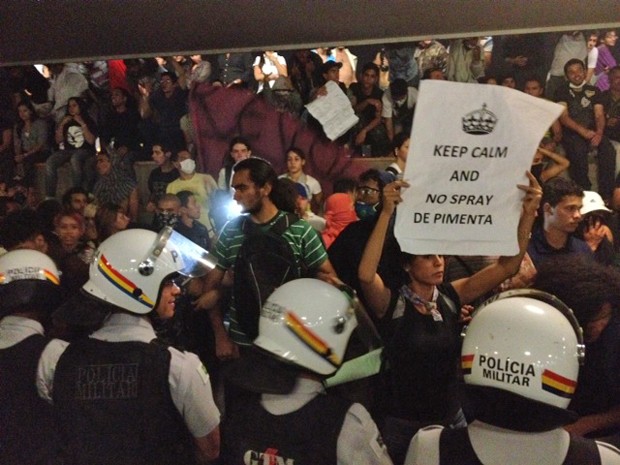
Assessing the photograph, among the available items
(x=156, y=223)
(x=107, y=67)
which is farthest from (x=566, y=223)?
(x=107, y=67)

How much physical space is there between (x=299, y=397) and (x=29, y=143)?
7444mm

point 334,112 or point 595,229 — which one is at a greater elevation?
point 595,229

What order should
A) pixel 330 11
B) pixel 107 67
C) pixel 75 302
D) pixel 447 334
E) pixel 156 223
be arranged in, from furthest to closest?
pixel 107 67 → pixel 156 223 → pixel 330 11 → pixel 447 334 → pixel 75 302

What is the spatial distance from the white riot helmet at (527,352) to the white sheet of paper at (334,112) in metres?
5.23

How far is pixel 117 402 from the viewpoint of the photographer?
2.12 meters

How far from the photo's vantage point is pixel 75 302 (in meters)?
2.38

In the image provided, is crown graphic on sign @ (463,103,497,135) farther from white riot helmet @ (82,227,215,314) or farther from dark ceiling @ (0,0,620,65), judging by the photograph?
dark ceiling @ (0,0,620,65)

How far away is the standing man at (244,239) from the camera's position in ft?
10.3

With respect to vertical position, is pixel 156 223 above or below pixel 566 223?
below

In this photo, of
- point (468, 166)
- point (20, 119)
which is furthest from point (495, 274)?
point (20, 119)

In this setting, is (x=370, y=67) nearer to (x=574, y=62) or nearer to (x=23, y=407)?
(x=574, y=62)

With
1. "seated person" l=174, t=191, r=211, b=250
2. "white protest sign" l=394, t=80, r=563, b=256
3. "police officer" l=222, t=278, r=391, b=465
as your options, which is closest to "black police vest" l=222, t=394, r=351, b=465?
"police officer" l=222, t=278, r=391, b=465

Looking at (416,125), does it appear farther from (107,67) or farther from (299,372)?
(107,67)

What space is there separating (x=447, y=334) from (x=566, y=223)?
125 cm
